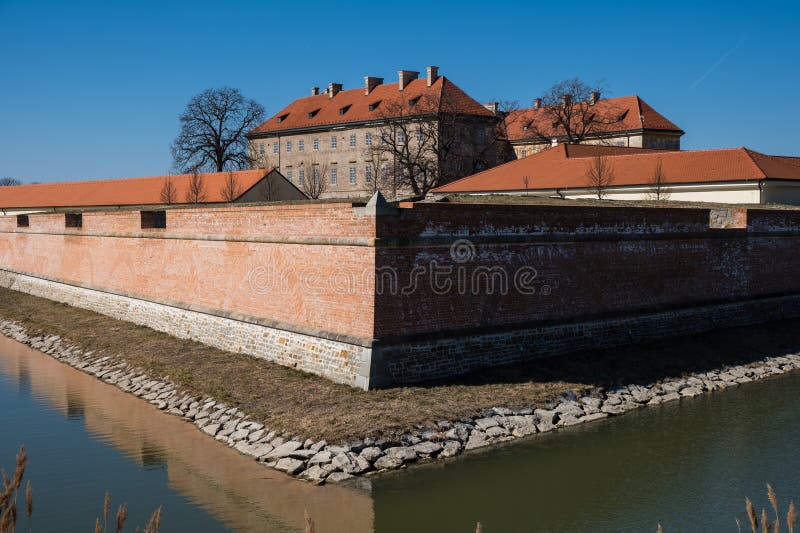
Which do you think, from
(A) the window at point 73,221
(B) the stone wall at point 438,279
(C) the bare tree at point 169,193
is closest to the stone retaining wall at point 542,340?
(B) the stone wall at point 438,279

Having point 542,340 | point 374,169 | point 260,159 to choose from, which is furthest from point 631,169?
point 260,159

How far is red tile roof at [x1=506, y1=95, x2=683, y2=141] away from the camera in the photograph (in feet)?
182

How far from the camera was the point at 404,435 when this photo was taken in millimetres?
9867

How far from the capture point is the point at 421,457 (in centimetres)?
962

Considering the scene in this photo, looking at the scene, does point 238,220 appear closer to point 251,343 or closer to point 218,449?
point 251,343

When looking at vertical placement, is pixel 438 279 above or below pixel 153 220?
below

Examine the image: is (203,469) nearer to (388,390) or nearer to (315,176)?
(388,390)

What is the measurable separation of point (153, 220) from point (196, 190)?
20.2m

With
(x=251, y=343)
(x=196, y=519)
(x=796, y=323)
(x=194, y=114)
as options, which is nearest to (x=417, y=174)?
(x=194, y=114)

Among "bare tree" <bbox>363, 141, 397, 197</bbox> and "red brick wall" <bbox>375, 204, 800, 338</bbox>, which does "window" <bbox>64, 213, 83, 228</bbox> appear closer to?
"red brick wall" <bbox>375, 204, 800, 338</bbox>

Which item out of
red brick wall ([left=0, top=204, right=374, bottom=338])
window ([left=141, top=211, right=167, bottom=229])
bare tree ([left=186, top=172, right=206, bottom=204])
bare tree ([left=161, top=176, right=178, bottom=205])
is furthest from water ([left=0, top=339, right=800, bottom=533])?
bare tree ([left=161, top=176, right=178, bottom=205])

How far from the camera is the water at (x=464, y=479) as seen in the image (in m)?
8.29

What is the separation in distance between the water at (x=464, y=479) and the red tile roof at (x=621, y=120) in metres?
44.2

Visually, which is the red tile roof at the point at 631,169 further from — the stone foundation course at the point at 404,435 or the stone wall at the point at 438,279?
the stone foundation course at the point at 404,435
